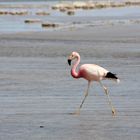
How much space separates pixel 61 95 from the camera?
1595 cm

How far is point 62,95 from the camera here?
628 inches

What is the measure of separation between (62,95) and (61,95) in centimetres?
2

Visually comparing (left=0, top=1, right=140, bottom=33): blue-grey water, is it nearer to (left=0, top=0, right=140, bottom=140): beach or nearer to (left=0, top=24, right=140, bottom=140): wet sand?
(left=0, top=0, right=140, bottom=140): beach

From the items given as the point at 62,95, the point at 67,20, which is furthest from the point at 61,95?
the point at 67,20

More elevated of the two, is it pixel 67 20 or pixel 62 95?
pixel 62 95

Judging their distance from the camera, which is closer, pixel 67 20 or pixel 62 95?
pixel 62 95

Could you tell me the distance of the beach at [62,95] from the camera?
1186 cm

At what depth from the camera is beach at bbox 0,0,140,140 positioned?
11859 mm

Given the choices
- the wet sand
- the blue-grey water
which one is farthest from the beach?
the blue-grey water

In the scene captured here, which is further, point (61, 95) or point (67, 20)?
point (67, 20)

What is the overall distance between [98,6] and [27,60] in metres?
65.5

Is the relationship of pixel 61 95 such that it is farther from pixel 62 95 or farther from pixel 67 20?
pixel 67 20

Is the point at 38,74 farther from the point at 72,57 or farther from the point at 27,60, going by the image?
the point at 72,57

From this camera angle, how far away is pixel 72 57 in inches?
542
